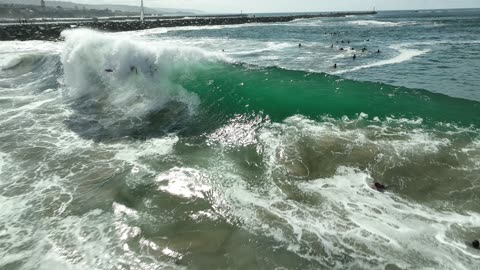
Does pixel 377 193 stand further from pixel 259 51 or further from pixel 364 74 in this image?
pixel 259 51

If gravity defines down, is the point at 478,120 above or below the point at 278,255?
above

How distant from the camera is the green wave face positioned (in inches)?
651

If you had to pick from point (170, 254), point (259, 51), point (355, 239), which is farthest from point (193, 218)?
point (259, 51)

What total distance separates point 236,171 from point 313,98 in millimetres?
8811

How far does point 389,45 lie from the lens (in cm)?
4259

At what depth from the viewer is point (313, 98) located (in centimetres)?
1894

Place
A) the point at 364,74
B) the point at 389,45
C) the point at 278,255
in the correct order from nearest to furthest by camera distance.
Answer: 1. the point at 278,255
2. the point at 364,74
3. the point at 389,45

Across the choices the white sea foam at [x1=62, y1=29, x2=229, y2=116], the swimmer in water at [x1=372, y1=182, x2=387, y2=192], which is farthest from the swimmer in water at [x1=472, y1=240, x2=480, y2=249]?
the white sea foam at [x1=62, y1=29, x2=229, y2=116]

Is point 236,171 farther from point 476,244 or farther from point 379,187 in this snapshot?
point 476,244

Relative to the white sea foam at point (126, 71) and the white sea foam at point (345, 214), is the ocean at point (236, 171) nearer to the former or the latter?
the white sea foam at point (345, 214)

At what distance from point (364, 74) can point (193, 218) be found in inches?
795

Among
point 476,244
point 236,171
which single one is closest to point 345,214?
point 476,244

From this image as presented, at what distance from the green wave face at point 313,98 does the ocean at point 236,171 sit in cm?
13

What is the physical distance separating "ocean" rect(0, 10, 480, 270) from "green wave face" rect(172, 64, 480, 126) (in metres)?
0.13
